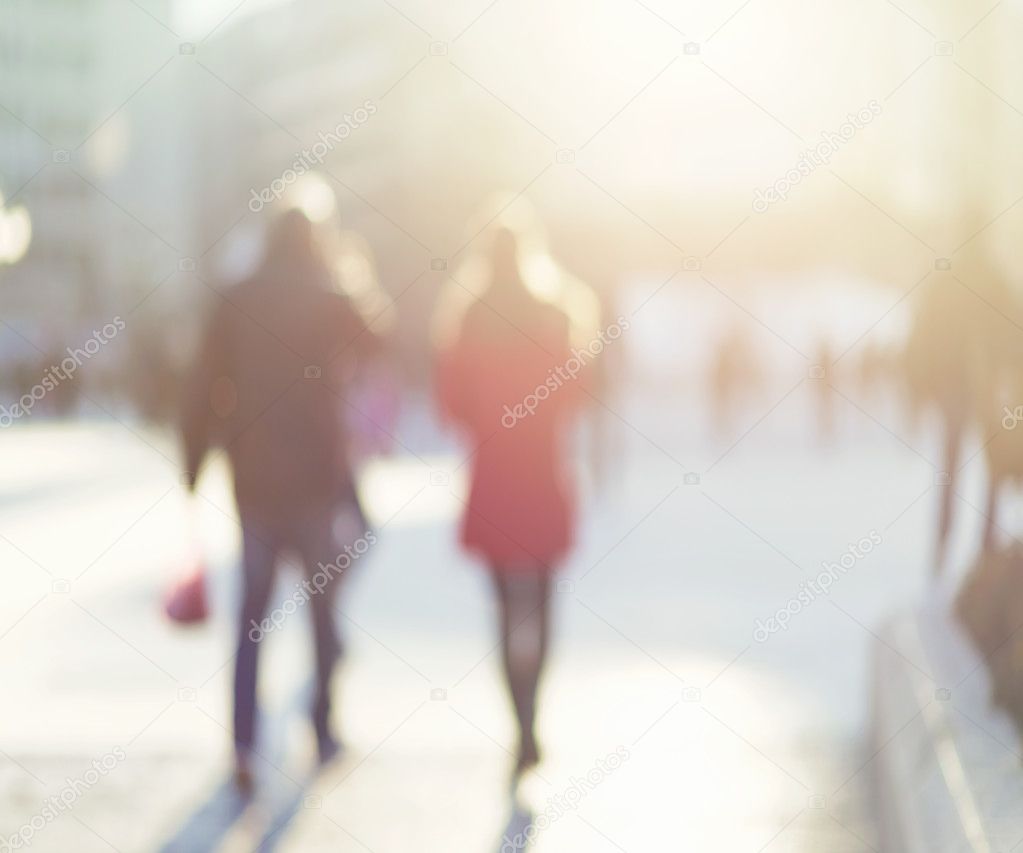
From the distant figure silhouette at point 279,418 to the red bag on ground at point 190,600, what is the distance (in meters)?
0.18

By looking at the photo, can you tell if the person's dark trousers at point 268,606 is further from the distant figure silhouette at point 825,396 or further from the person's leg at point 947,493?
the person's leg at point 947,493

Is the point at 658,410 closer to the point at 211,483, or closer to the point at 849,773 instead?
the point at 849,773

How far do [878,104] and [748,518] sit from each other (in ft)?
6.50

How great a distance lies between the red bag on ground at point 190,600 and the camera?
8.38 feet

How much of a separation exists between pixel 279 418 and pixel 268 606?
40cm

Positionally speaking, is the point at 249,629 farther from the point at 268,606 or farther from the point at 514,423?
the point at 514,423

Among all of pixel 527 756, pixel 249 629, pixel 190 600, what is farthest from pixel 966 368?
pixel 190 600

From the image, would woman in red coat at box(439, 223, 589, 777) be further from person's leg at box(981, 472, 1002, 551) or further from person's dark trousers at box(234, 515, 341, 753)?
person's leg at box(981, 472, 1002, 551)

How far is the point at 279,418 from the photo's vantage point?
2256 millimetres

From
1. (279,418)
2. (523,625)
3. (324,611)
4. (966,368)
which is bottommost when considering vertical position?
(324,611)

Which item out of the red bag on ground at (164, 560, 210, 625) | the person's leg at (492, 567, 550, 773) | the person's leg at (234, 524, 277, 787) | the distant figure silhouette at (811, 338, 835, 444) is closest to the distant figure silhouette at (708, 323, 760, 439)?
the distant figure silhouette at (811, 338, 835, 444)

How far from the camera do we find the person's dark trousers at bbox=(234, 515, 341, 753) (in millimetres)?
2350

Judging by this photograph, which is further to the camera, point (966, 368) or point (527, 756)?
point (966, 368)

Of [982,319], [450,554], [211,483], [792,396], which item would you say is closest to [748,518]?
[450,554]
